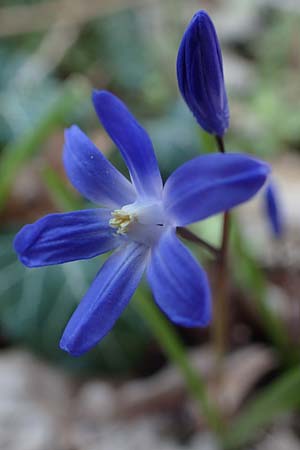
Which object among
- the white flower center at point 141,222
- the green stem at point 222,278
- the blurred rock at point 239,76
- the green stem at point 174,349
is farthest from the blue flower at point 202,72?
the blurred rock at point 239,76

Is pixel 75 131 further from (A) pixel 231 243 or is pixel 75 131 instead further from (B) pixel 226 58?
(B) pixel 226 58

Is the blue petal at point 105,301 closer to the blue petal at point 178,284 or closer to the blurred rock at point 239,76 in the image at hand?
the blue petal at point 178,284

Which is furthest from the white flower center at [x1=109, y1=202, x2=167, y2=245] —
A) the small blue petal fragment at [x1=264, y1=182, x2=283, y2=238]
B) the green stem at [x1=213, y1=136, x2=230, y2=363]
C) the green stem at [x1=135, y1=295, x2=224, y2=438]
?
the small blue petal fragment at [x1=264, y1=182, x2=283, y2=238]

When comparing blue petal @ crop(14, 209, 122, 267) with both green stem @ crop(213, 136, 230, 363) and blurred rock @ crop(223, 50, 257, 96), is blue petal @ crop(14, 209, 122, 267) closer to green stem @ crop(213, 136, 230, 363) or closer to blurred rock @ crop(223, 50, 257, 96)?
green stem @ crop(213, 136, 230, 363)

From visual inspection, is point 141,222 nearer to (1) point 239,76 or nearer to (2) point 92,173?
(2) point 92,173

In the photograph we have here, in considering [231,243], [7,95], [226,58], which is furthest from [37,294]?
[226,58]

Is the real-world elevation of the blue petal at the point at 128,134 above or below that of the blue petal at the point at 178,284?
above
